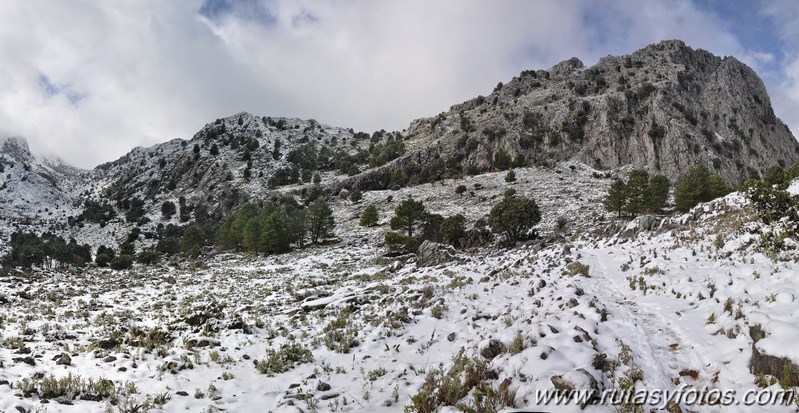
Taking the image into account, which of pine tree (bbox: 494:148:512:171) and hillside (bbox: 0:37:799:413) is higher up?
pine tree (bbox: 494:148:512:171)

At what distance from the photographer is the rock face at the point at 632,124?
85.7 meters

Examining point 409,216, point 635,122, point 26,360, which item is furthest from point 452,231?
point 635,122

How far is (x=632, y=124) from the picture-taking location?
91.2 metres

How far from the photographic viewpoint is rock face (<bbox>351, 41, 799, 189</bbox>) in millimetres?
85688

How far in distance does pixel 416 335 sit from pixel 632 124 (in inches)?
3925

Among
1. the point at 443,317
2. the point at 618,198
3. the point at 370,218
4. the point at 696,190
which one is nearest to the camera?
the point at 443,317

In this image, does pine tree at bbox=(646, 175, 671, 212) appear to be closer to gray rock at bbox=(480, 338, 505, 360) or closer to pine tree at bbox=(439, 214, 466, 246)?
pine tree at bbox=(439, 214, 466, 246)

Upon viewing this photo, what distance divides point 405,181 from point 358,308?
77.5 metres

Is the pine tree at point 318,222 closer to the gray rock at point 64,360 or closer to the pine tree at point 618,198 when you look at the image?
the pine tree at point 618,198

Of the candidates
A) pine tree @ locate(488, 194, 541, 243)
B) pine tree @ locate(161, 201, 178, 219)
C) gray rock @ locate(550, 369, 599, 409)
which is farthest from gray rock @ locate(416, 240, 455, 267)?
pine tree @ locate(161, 201, 178, 219)

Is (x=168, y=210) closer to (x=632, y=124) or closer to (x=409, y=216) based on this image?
(x=409, y=216)

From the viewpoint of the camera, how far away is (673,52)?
119000 mm

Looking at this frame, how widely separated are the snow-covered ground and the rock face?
74.8m

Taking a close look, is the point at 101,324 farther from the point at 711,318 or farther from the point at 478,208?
the point at 478,208
